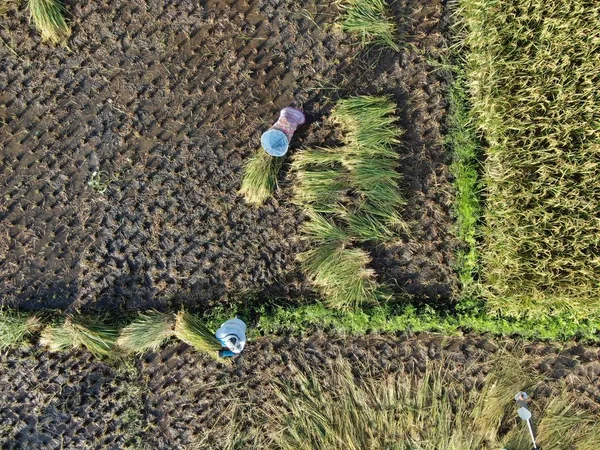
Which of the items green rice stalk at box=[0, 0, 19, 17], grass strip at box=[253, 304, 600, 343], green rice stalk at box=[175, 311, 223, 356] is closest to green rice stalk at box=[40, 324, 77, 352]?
green rice stalk at box=[175, 311, 223, 356]

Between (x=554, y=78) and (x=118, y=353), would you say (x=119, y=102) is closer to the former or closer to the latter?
(x=118, y=353)

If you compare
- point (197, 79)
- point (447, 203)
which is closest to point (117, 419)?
point (197, 79)

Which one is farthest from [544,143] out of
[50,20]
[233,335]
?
[50,20]

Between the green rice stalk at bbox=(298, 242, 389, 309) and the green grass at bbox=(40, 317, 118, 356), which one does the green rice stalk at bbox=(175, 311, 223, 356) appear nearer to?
the green grass at bbox=(40, 317, 118, 356)

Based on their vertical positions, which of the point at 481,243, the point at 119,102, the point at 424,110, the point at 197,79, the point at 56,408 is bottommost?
the point at 56,408

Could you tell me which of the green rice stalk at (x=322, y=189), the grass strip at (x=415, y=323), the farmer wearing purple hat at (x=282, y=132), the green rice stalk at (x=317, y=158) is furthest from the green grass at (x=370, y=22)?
the grass strip at (x=415, y=323)

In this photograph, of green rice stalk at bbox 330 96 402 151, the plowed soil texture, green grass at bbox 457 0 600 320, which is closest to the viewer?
green grass at bbox 457 0 600 320
